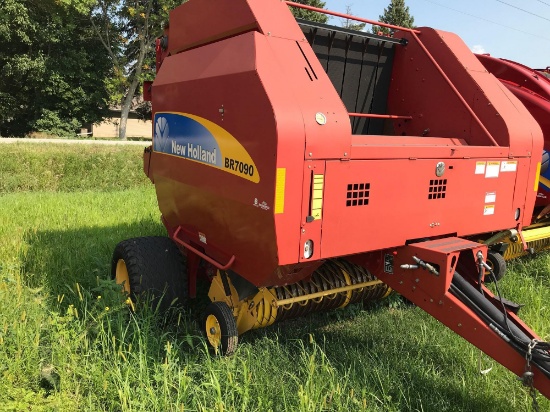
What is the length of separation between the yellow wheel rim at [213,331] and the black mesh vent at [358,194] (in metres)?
1.15

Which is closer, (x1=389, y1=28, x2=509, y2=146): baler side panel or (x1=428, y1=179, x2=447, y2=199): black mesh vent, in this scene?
(x1=428, y1=179, x2=447, y2=199): black mesh vent

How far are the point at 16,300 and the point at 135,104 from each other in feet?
102

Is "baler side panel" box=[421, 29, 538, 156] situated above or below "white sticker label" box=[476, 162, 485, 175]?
above

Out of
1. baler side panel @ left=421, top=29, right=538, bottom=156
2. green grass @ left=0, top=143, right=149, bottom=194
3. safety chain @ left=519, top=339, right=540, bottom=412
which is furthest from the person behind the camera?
green grass @ left=0, top=143, right=149, bottom=194

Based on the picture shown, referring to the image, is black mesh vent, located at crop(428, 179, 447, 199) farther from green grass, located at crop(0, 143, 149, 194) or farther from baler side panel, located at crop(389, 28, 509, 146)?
green grass, located at crop(0, 143, 149, 194)

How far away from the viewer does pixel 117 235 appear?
5.49 metres

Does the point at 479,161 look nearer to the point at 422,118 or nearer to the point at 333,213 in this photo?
the point at 422,118

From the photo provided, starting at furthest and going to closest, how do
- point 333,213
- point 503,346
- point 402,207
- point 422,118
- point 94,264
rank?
point 94,264 < point 422,118 < point 402,207 < point 333,213 < point 503,346

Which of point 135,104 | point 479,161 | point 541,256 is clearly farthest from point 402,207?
point 135,104

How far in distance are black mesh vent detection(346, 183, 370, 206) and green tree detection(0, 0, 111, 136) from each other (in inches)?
923

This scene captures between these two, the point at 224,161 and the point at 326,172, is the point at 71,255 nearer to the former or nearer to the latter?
the point at 224,161

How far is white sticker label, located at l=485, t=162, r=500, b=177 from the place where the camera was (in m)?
3.02

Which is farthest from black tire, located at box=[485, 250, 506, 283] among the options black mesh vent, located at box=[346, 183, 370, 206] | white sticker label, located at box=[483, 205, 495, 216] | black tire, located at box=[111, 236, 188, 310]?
black tire, located at box=[111, 236, 188, 310]

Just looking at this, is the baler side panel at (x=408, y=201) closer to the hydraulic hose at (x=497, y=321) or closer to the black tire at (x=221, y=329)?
the hydraulic hose at (x=497, y=321)
